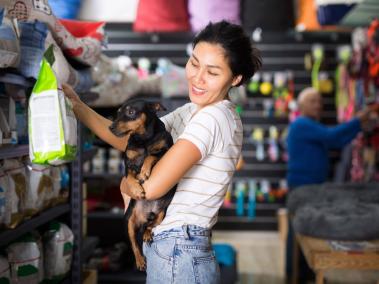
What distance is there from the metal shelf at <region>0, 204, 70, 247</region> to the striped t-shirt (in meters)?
0.64

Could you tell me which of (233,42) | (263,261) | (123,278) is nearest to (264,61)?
(263,261)

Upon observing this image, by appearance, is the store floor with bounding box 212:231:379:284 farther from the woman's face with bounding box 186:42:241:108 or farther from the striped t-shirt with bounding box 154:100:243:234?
the woman's face with bounding box 186:42:241:108

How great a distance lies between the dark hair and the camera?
1489 millimetres

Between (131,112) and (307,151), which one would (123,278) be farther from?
(131,112)

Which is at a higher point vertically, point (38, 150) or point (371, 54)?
point (371, 54)

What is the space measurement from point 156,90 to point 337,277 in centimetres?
211

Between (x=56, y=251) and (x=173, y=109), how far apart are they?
62.4 inches

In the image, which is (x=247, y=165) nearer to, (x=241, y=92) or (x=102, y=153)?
(x=241, y=92)

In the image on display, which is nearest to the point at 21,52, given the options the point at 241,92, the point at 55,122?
the point at 55,122

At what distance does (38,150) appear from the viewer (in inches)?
59.5

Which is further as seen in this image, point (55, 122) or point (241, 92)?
point (241, 92)

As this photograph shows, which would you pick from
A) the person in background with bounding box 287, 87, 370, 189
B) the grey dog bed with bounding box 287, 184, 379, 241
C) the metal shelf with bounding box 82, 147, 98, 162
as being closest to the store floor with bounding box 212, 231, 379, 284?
the grey dog bed with bounding box 287, 184, 379, 241

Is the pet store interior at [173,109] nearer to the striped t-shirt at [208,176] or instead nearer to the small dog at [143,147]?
the striped t-shirt at [208,176]

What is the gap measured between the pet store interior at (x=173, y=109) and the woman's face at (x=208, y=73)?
4.5 inches
